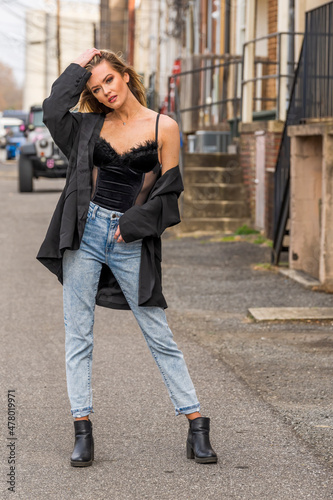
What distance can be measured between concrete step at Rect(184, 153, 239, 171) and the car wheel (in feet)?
31.3

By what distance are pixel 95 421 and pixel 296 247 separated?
5.72 m

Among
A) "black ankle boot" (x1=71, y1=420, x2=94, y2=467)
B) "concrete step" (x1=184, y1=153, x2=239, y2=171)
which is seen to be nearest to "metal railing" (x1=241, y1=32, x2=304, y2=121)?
"concrete step" (x1=184, y1=153, x2=239, y2=171)

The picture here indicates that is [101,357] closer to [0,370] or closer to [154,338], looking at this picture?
[0,370]

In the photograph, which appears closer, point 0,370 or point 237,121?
point 0,370

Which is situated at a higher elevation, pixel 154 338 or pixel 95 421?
pixel 154 338

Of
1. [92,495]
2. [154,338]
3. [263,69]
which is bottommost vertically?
[92,495]

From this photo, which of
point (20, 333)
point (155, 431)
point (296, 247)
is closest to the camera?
point (155, 431)

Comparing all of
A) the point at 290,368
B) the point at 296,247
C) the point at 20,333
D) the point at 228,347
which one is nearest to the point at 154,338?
the point at 290,368

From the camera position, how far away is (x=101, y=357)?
21.9ft

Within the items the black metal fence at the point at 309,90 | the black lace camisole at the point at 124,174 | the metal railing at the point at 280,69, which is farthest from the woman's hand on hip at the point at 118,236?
the metal railing at the point at 280,69

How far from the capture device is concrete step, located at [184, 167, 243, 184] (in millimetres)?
15305

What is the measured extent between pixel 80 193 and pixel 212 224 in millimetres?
10902

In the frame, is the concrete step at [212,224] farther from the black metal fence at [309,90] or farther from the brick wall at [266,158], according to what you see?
the black metal fence at [309,90]

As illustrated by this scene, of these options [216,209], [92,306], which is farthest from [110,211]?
[216,209]
